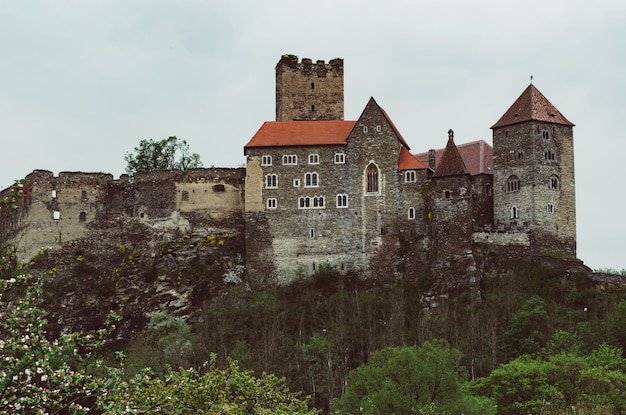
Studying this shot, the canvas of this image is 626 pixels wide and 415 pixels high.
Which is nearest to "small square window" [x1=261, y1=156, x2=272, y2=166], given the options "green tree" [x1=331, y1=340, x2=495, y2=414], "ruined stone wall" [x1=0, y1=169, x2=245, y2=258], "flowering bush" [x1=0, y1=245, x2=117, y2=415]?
"ruined stone wall" [x1=0, y1=169, x2=245, y2=258]

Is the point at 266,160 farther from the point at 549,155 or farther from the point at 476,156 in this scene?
the point at 549,155

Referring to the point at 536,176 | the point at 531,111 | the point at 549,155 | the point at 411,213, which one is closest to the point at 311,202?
the point at 411,213

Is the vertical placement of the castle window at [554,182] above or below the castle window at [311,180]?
below

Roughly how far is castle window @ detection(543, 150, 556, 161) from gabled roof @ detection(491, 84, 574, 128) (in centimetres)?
211

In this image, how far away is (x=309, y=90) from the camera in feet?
281

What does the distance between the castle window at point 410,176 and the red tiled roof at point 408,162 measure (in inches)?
11.0

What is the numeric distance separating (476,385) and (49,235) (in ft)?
115

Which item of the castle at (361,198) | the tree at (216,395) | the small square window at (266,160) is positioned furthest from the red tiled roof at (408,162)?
the tree at (216,395)

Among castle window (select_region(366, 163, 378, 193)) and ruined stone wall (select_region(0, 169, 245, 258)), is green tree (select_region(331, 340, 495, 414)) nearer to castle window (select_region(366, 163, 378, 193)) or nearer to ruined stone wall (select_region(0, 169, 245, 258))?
castle window (select_region(366, 163, 378, 193))

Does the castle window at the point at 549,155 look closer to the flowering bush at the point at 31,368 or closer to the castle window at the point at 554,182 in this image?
the castle window at the point at 554,182

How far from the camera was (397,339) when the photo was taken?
68.5m

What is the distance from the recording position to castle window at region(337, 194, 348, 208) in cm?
7688

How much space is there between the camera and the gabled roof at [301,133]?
258ft

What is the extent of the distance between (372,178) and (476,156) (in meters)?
7.78
